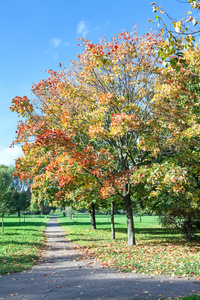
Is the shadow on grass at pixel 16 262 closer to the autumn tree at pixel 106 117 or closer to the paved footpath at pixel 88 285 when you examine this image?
the paved footpath at pixel 88 285

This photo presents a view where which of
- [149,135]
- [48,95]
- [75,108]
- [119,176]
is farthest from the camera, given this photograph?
[48,95]

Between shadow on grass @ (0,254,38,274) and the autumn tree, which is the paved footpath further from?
the autumn tree

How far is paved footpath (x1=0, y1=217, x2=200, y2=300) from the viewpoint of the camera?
5.85 metres

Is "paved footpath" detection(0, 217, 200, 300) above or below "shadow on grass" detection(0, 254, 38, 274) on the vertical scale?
above

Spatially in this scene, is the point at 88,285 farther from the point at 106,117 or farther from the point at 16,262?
the point at 106,117

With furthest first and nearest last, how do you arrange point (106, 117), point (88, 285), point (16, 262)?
point (106, 117)
point (16, 262)
point (88, 285)

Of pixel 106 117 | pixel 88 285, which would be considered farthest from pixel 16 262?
pixel 106 117

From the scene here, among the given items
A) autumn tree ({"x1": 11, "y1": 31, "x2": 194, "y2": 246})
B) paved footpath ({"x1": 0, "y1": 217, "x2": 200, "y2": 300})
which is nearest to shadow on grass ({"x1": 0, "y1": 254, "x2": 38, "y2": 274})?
paved footpath ({"x1": 0, "y1": 217, "x2": 200, "y2": 300})

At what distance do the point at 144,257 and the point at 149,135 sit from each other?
4.93 meters

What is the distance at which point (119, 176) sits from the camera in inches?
486

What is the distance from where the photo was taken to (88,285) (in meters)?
6.69

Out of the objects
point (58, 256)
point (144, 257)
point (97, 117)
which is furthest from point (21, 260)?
point (97, 117)

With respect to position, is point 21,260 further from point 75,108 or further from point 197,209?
point 197,209

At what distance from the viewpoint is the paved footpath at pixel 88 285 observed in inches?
230
